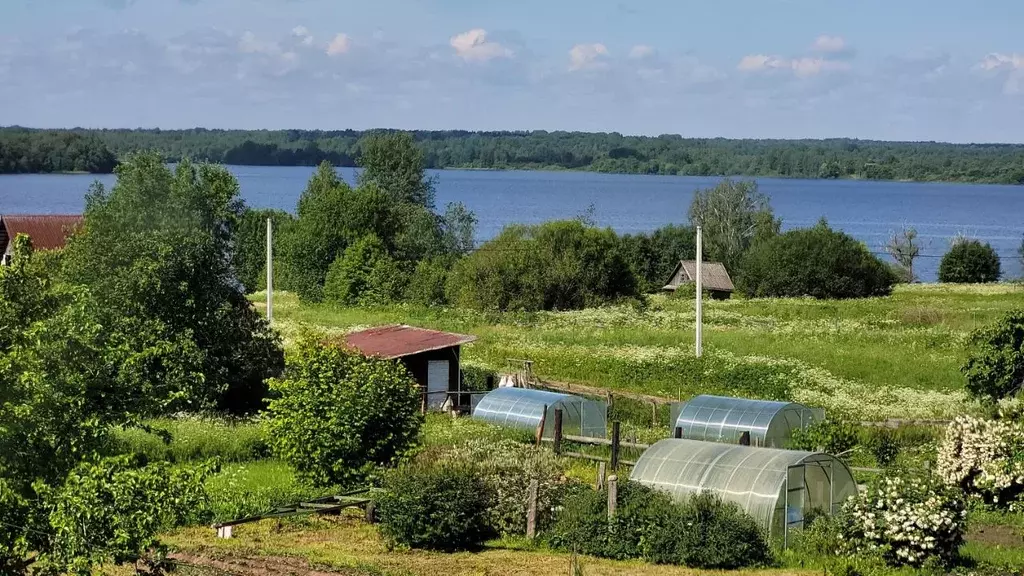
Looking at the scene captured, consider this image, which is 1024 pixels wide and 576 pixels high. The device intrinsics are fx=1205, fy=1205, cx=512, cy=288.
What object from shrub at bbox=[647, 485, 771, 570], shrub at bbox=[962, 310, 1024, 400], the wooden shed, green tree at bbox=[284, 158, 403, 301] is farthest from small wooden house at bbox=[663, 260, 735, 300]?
shrub at bbox=[647, 485, 771, 570]

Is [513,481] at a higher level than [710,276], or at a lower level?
higher

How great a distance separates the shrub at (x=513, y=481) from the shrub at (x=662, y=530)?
609mm

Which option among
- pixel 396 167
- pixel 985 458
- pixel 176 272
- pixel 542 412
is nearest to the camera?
pixel 985 458

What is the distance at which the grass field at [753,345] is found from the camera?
39.7m

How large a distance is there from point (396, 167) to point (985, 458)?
86.7 m

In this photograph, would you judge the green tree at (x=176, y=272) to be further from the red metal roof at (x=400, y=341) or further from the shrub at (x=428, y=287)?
the shrub at (x=428, y=287)

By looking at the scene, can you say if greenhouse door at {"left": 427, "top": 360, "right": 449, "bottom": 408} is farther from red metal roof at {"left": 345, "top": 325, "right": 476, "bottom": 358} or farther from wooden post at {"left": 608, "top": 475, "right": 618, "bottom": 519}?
wooden post at {"left": 608, "top": 475, "right": 618, "bottom": 519}

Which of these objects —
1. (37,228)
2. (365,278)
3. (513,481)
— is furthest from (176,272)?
(365,278)

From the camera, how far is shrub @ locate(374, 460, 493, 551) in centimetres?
2148

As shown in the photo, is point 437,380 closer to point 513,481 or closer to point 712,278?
point 513,481

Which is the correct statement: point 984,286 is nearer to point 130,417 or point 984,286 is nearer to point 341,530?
point 341,530

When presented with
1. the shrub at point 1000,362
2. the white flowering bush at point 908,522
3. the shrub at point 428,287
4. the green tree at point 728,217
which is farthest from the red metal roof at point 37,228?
the green tree at point 728,217

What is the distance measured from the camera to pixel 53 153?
163625 millimetres

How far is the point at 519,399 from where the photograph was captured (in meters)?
33.5
